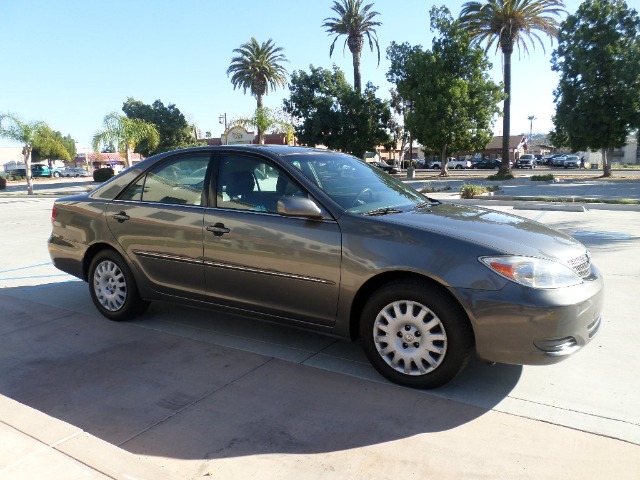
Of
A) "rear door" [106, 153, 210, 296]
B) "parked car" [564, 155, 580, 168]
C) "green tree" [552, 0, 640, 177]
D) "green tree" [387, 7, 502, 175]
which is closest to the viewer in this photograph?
"rear door" [106, 153, 210, 296]

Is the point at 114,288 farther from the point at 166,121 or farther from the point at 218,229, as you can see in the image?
the point at 166,121

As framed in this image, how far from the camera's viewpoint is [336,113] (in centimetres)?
3816

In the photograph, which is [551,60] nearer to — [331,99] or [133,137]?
[331,99]

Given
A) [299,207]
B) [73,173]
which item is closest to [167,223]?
[299,207]

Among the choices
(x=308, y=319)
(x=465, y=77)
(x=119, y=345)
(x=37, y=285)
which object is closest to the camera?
(x=308, y=319)

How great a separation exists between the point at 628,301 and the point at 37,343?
18.7 feet

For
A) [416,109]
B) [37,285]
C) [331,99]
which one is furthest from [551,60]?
[37,285]

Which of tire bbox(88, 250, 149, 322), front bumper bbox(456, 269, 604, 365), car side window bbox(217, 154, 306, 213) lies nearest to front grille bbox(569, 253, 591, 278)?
front bumper bbox(456, 269, 604, 365)

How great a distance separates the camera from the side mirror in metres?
3.62

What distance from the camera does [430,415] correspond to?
314 centimetres

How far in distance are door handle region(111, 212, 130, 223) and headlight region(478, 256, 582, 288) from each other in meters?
3.20

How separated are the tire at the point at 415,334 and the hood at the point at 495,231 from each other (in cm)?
41

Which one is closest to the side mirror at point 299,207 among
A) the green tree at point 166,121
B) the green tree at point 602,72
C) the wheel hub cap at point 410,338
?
the wheel hub cap at point 410,338

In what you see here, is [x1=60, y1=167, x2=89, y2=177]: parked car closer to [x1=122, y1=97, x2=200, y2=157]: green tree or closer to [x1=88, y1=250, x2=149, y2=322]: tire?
[x1=122, y1=97, x2=200, y2=157]: green tree
